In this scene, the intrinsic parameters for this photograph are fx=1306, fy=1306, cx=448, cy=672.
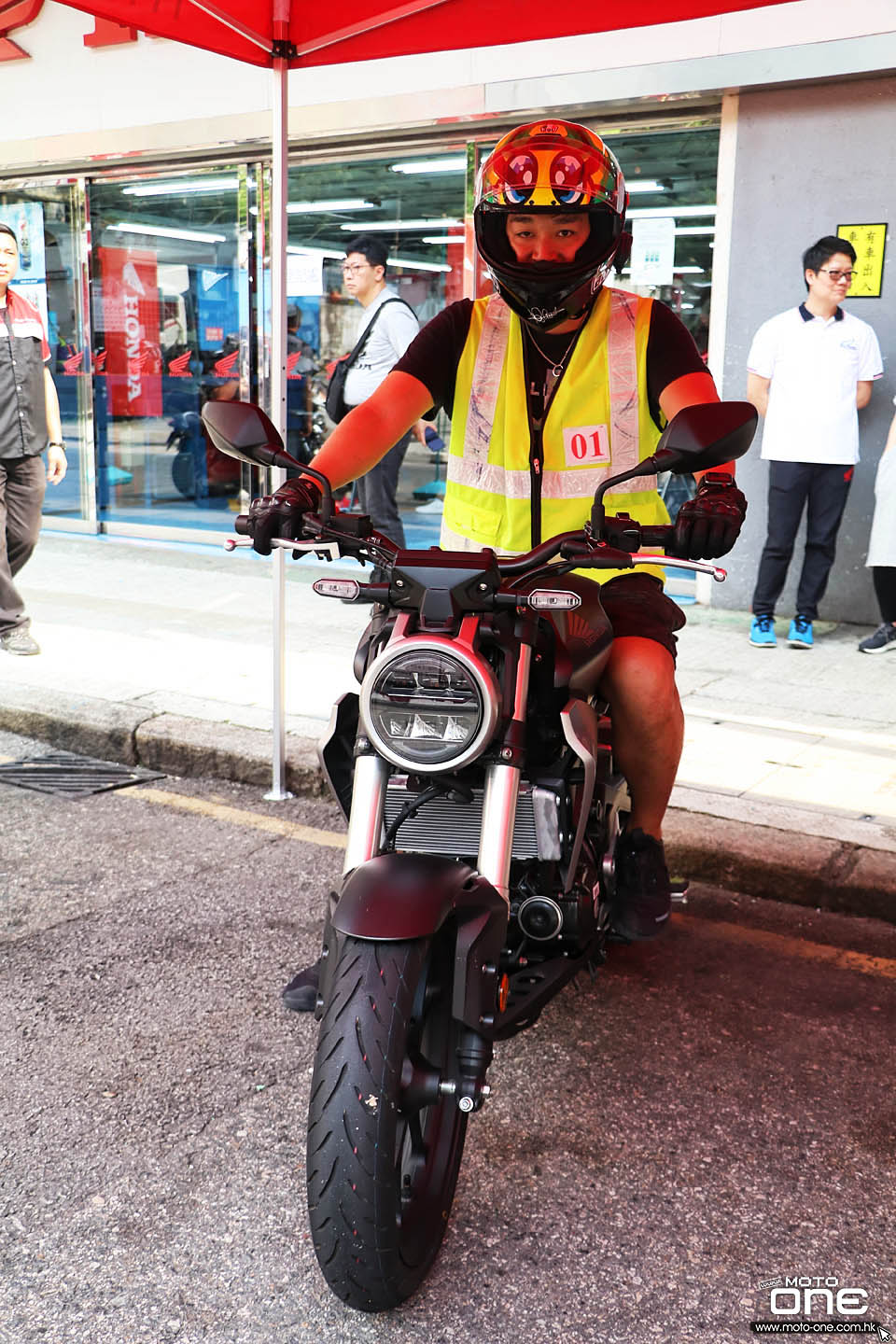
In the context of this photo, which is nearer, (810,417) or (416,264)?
(810,417)

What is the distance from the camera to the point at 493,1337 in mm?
2205

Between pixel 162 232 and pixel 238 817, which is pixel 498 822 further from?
pixel 162 232

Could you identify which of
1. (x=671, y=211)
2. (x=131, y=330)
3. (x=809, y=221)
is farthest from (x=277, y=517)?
(x=131, y=330)

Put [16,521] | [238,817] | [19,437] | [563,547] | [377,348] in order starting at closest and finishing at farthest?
[563,547] → [238,817] → [19,437] → [16,521] → [377,348]

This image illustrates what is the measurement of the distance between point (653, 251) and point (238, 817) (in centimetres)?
523

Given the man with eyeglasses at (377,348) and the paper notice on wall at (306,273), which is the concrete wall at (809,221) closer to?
the man with eyeglasses at (377,348)

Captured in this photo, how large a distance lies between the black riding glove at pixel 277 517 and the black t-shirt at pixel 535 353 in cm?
65

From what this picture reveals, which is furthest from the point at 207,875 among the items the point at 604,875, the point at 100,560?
the point at 100,560

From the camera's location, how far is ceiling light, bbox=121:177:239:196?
10.4 m

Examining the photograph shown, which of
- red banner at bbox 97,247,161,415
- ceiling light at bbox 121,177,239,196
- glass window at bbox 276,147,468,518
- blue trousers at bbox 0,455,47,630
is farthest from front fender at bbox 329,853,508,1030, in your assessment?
red banner at bbox 97,247,161,415

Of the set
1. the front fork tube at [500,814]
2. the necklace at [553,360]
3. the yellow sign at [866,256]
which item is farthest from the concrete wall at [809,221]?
the front fork tube at [500,814]

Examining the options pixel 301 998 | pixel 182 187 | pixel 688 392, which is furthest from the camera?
pixel 182 187

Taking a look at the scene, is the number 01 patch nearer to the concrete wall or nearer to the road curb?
the road curb

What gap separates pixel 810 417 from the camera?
7238 mm
